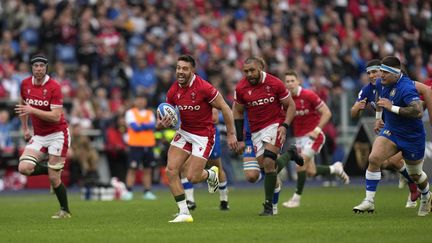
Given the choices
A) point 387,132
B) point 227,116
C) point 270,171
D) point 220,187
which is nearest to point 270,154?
point 270,171

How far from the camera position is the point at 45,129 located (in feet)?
52.5

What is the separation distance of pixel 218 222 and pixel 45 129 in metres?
3.62

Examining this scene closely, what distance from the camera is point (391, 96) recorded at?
1438 cm

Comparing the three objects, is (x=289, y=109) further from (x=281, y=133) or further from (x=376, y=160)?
(x=376, y=160)

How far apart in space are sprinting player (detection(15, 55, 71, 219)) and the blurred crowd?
10.5 metres

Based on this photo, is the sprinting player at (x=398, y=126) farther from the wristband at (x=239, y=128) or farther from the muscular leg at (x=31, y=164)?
the muscular leg at (x=31, y=164)

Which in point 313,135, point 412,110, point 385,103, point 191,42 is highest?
point 191,42

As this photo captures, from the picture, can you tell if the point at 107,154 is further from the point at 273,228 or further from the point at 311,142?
the point at 273,228

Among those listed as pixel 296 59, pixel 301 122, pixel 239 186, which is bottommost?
pixel 239 186

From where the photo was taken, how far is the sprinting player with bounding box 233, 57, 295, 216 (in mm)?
15453

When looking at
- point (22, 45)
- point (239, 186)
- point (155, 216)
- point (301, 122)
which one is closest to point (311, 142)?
point (301, 122)

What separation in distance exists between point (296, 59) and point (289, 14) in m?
3.22

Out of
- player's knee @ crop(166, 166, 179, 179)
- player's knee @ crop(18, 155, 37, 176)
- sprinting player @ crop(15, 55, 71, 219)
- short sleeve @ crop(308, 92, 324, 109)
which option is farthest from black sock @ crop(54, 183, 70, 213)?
short sleeve @ crop(308, 92, 324, 109)

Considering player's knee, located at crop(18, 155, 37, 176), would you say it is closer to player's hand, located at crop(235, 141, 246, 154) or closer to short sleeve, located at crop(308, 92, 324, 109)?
player's hand, located at crop(235, 141, 246, 154)
